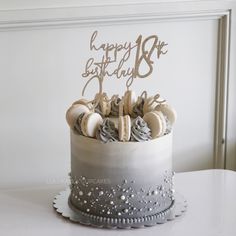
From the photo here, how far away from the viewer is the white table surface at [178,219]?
1.07 metres

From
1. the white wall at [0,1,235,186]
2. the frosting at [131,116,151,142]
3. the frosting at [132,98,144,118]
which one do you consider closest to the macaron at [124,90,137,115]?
the frosting at [132,98,144,118]

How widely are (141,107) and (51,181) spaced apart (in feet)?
1.81

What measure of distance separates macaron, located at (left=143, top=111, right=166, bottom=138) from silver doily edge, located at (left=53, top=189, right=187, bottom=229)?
0.53ft

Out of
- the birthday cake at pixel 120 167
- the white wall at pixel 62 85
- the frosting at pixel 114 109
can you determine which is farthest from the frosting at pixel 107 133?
the white wall at pixel 62 85

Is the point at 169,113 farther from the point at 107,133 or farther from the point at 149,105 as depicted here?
the point at 107,133

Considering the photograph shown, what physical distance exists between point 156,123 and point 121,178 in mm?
122

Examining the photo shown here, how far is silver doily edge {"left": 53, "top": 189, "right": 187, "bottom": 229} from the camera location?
1088 millimetres

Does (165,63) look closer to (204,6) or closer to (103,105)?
(204,6)

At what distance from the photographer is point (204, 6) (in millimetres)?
1603

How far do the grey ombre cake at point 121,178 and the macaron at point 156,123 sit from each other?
0.01 meters

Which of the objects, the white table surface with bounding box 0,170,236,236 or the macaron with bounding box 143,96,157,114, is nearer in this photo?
the white table surface with bounding box 0,170,236,236

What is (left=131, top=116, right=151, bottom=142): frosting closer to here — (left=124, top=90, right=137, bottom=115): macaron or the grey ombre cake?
the grey ombre cake

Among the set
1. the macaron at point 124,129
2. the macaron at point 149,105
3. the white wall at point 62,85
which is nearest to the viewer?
the macaron at point 124,129

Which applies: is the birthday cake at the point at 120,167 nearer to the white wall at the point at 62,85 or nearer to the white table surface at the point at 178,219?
the white table surface at the point at 178,219
